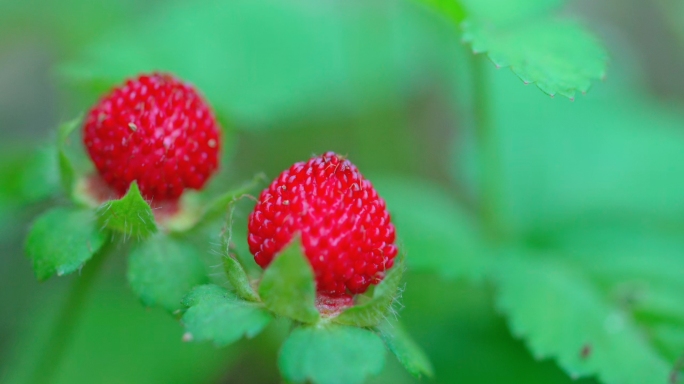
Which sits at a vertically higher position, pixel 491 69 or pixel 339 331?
pixel 491 69

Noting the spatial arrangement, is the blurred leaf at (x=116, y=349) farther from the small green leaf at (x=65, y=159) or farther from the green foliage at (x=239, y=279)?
the green foliage at (x=239, y=279)

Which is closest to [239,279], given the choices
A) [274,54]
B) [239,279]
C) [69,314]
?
[239,279]

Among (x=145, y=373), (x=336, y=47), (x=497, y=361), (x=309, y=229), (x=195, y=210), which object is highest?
(x=336, y=47)

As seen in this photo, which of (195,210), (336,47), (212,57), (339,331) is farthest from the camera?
(336,47)

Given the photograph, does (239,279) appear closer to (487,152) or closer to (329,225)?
(329,225)

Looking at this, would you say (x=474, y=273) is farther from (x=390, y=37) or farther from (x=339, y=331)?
(x=390, y=37)

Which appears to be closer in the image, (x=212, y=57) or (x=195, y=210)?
(x=195, y=210)

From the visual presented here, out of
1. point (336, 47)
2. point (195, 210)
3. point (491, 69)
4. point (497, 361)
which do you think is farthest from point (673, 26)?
point (195, 210)

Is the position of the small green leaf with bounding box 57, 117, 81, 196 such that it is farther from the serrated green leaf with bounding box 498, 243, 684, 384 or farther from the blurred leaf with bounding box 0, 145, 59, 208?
the serrated green leaf with bounding box 498, 243, 684, 384

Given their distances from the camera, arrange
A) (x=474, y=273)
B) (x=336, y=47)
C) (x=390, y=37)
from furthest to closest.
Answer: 1. (x=390, y=37)
2. (x=336, y=47)
3. (x=474, y=273)

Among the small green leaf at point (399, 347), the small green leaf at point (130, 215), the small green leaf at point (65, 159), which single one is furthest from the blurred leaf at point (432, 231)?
the small green leaf at point (65, 159)
